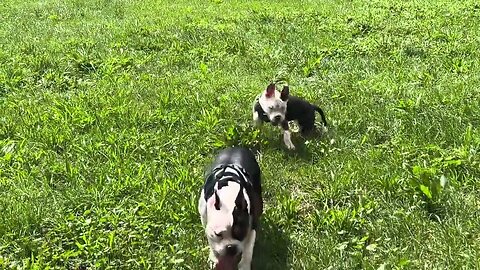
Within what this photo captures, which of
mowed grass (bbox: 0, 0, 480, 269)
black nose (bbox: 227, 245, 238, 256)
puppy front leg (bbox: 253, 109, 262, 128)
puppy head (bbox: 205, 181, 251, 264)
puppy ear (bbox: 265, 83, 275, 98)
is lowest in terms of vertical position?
mowed grass (bbox: 0, 0, 480, 269)

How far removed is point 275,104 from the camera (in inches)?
214

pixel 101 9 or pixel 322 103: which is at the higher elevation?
pixel 322 103

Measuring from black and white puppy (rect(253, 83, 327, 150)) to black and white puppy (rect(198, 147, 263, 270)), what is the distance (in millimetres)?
1396

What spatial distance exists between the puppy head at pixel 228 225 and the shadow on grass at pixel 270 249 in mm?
633

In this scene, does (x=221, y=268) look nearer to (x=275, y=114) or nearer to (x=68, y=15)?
(x=275, y=114)

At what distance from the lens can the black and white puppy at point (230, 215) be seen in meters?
3.43

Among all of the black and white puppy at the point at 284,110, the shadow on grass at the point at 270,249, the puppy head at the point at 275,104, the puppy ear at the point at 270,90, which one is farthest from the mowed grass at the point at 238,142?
the puppy ear at the point at 270,90

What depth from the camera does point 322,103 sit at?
21.9ft

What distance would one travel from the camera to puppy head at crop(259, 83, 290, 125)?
544 centimetres

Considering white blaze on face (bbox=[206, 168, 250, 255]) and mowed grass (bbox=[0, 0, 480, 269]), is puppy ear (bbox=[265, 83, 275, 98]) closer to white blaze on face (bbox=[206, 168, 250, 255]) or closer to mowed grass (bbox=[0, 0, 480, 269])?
mowed grass (bbox=[0, 0, 480, 269])

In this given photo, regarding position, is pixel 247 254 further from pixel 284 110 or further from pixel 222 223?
pixel 284 110

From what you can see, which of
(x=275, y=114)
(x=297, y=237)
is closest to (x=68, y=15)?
(x=275, y=114)

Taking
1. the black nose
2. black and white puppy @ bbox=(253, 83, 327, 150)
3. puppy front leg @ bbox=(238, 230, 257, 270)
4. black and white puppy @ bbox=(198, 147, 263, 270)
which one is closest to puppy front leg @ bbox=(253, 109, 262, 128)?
black and white puppy @ bbox=(253, 83, 327, 150)

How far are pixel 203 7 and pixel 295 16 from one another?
2243 millimetres
